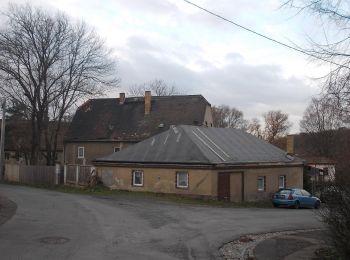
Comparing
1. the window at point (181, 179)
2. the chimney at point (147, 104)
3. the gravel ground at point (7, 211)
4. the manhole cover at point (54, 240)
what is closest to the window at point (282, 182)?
the window at point (181, 179)

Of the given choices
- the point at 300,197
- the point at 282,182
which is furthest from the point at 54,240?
the point at 282,182

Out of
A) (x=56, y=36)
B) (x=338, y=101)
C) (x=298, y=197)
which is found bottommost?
(x=298, y=197)

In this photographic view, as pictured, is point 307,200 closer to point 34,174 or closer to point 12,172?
point 34,174

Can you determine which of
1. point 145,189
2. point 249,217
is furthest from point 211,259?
point 145,189

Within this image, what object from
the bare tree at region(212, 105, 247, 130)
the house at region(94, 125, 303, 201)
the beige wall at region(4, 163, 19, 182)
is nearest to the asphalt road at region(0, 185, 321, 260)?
the house at region(94, 125, 303, 201)

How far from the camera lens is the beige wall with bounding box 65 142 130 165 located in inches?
2183

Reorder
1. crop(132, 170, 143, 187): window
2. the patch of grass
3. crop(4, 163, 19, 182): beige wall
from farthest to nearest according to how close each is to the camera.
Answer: crop(4, 163, 19, 182): beige wall, crop(132, 170, 143, 187): window, the patch of grass

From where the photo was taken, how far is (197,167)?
35.2 m

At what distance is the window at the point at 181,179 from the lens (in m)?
35.8

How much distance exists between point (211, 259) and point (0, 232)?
6.43 m

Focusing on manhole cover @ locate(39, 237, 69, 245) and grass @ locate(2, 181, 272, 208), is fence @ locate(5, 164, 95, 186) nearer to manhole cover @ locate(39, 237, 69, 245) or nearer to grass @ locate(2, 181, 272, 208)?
grass @ locate(2, 181, 272, 208)

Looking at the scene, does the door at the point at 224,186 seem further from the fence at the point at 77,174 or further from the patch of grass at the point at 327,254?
the patch of grass at the point at 327,254

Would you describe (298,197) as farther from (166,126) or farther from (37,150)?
(37,150)

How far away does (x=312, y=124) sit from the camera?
8875 centimetres
